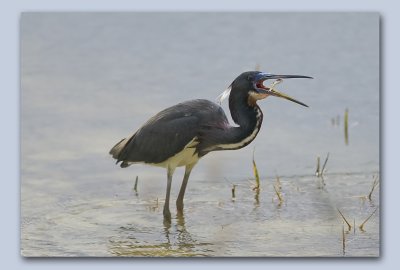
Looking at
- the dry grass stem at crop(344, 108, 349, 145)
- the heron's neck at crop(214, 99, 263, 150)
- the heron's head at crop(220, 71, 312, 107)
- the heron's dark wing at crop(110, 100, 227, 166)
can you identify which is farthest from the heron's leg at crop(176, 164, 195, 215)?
the dry grass stem at crop(344, 108, 349, 145)

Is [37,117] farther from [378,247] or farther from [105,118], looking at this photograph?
[378,247]

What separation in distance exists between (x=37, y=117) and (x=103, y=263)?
90 centimetres

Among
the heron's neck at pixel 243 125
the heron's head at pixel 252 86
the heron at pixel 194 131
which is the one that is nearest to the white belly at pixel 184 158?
the heron at pixel 194 131

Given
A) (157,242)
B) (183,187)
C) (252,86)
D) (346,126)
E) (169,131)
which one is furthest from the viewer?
(346,126)

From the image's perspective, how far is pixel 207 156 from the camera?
31.9 feet

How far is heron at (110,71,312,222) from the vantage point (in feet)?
29.1

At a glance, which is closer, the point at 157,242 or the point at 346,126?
the point at 157,242

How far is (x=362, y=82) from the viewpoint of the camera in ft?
30.2

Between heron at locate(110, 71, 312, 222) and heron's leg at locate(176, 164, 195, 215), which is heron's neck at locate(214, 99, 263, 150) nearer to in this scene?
heron at locate(110, 71, 312, 222)

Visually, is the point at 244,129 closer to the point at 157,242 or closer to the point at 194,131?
the point at 194,131

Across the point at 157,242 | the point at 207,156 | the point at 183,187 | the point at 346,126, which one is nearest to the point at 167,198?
the point at 183,187

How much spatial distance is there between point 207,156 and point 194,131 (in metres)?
0.64

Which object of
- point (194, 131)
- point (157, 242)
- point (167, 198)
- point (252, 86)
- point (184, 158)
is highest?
point (252, 86)

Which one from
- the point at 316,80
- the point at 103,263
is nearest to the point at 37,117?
the point at 103,263
